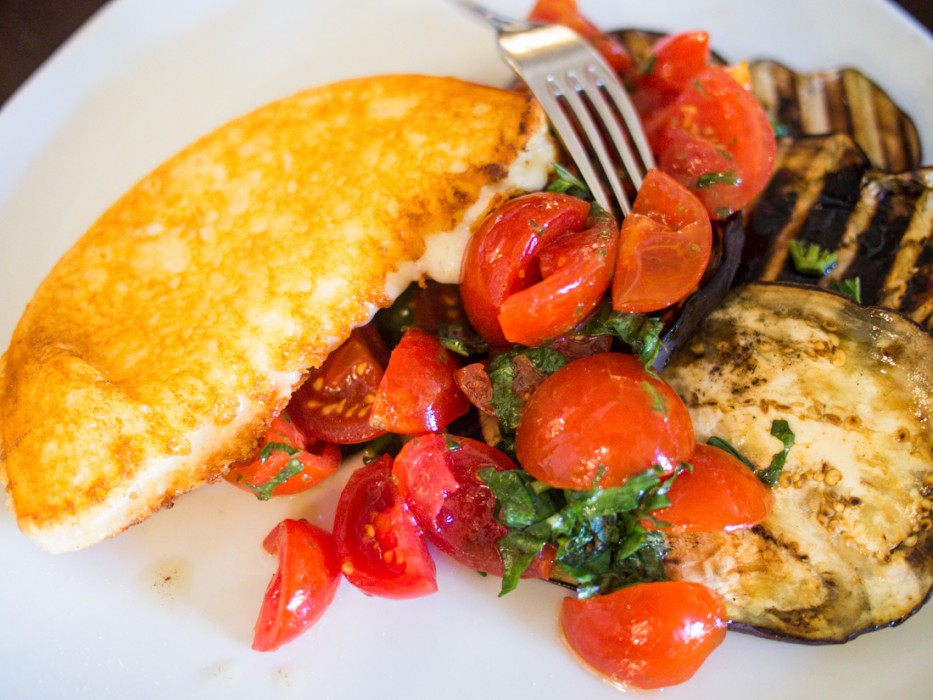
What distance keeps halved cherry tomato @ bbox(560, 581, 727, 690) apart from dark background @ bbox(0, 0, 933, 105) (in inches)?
Answer: 140

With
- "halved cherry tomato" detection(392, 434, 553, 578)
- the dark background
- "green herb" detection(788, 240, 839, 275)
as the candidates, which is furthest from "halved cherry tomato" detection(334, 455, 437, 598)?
the dark background

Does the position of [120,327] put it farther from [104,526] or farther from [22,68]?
[22,68]

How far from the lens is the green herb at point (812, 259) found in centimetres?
255

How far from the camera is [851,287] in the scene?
98.5 inches

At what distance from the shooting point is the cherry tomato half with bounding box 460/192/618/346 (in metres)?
2.12

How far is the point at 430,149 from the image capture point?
7.98 feet

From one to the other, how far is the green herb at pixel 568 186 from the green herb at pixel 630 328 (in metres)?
0.42

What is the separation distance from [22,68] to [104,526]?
8.37 ft

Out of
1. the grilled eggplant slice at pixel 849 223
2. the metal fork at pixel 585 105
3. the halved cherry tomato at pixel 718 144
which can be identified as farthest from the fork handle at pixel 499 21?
the grilled eggplant slice at pixel 849 223

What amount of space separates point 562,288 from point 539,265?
129 millimetres

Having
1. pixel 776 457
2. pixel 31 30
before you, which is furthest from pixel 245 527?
pixel 31 30

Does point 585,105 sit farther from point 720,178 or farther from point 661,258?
point 661,258

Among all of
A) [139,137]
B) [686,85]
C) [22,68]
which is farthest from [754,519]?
Result: [22,68]

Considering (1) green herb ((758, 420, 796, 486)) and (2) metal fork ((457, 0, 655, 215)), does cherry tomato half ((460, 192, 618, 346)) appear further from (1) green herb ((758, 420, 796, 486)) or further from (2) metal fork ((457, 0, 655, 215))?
(1) green herb ((758, 420, 796, 486))
